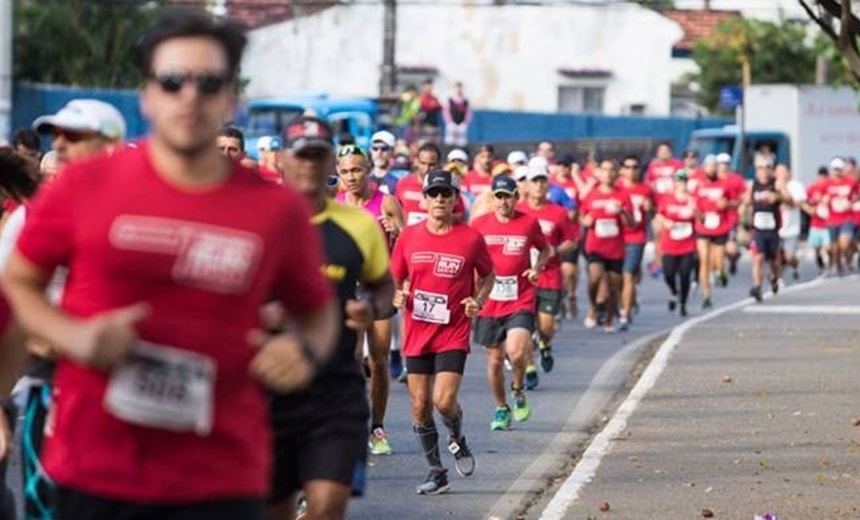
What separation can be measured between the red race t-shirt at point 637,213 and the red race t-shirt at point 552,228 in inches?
175

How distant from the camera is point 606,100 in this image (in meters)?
73.8

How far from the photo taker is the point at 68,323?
5586 millimetres

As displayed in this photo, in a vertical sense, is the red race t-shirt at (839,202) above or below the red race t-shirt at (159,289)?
below

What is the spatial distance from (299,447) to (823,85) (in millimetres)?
50697

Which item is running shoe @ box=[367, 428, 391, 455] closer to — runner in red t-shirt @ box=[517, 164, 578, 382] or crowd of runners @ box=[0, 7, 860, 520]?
crowd of runners @ box=[0, 7, 860, 520]

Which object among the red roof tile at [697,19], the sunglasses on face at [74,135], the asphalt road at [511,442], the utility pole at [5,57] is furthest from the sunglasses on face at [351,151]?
the red roof tile at [697,19]

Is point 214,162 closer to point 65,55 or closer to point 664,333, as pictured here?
point 664,333

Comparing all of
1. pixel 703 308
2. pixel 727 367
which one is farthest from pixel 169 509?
pixel 703 308

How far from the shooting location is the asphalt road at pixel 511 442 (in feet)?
41.1

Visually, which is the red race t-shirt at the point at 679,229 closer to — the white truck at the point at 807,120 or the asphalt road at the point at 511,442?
the asphalt road at the point at 511,442

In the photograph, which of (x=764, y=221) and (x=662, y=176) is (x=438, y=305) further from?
(x=662, y=176)

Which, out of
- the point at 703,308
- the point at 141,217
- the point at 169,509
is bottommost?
the point at 703,308

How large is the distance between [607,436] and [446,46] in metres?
55.8

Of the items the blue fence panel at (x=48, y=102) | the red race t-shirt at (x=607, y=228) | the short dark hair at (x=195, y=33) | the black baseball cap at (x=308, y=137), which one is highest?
the short dark hair at (x=195, y=33)
